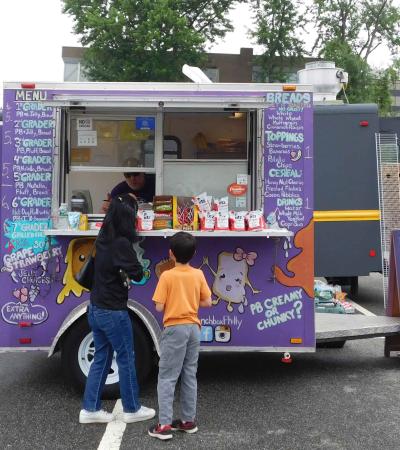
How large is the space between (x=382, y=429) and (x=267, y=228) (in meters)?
1.81

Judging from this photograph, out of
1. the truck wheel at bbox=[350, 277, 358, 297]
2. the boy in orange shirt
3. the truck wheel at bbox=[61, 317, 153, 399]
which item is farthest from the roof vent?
the boy in orange shirt

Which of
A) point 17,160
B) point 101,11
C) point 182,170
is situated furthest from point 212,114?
point 101,11

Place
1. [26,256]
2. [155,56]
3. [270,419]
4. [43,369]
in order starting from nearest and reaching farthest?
[270,419], [26,256], [43,369], [155,56]

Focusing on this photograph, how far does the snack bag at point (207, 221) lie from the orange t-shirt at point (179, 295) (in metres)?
0.75

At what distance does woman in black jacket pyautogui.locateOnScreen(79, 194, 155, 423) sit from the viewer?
4082 mm

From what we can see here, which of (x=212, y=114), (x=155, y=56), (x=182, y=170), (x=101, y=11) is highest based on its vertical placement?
(x=101, y=11)

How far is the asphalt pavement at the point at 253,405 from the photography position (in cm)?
395

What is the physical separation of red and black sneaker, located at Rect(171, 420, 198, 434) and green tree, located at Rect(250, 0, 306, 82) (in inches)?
943

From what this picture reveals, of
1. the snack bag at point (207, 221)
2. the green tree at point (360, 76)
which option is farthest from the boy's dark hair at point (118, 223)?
the green tree at point (360, 76)

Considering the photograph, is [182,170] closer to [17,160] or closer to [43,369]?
[17,160]

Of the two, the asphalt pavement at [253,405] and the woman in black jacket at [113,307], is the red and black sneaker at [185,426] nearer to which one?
the asphalt pavement at [253,405]

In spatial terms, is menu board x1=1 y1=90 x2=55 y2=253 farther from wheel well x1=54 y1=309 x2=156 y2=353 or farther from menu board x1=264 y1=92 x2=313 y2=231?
menu board x1=264 y1=92 x2=313 y2=231

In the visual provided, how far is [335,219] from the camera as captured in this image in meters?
8.84

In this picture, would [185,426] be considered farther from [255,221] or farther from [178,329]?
[255,221]
